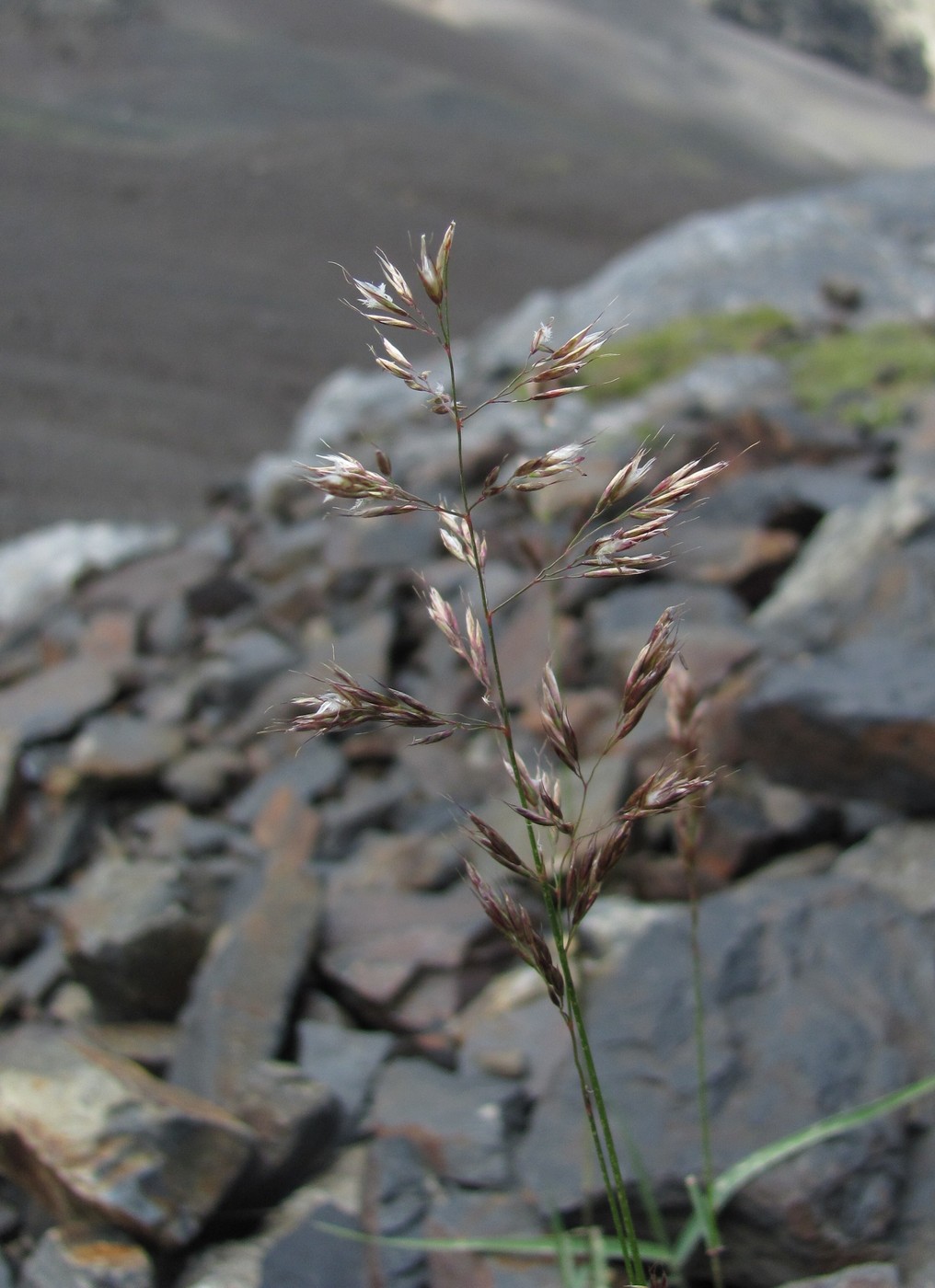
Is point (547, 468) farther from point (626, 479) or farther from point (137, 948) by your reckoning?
point (137, 948)

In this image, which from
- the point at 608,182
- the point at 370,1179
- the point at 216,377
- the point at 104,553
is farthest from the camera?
the point at 608,182

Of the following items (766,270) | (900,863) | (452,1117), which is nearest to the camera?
(452,1117)

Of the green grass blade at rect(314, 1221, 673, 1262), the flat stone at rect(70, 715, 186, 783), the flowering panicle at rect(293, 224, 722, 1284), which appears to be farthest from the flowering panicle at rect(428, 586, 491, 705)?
the flat stone at rect(70, 715, 186, 783)

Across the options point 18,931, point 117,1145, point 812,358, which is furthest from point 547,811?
point 812,358

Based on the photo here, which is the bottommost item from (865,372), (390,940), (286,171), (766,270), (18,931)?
(18,931)

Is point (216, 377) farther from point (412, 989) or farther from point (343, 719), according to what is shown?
point (343, 719)

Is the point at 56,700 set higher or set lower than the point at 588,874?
lower

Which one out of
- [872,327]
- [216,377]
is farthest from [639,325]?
[216,377]
